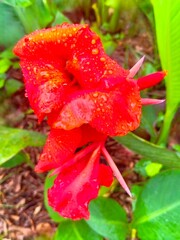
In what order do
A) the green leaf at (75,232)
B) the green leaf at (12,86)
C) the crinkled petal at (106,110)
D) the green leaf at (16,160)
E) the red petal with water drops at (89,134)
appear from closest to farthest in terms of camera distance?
1. the crinkled petal at (106,110)
2. the red petal with water drops at (89,134)
3. the green leaf at (75,232)
4. the green leaf at (16,160)
5. the green leaf at (12,86)

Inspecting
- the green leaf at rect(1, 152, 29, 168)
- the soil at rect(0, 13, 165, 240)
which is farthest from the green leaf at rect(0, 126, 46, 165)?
the soil at rect(0, 13, 165, 240)

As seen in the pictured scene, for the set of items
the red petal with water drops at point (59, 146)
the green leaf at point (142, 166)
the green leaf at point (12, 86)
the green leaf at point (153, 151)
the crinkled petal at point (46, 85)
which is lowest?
the green leaf at point (142, 166)

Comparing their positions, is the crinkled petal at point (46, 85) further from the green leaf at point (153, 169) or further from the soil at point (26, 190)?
the soil at point (26, 190)

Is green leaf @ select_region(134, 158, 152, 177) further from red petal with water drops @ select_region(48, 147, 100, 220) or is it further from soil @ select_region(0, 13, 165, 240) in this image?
red petal with water drops @ select_region(48, 147, 100, 220)

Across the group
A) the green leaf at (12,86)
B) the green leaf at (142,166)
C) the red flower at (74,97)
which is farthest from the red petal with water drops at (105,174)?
the green leaf at (12,86)

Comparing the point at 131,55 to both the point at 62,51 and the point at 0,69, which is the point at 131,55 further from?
the point at 62,51

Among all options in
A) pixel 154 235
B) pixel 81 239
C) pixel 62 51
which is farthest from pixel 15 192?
pixel 62 51

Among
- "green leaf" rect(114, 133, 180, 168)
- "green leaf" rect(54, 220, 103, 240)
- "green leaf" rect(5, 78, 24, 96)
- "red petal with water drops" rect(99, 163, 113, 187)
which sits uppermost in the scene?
"green leaf" rect(5, 78, 24, 96)

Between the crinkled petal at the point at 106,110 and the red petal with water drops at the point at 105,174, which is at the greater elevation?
the crinkled petal at the point at 106,110
